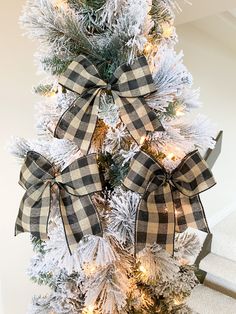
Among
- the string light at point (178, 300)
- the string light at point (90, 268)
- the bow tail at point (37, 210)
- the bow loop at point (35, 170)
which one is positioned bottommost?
the string light at point (178, 300)

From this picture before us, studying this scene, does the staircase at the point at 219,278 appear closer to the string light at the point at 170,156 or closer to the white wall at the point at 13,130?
the white wall at the point at 13,130

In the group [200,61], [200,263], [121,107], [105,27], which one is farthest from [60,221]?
[200,61]

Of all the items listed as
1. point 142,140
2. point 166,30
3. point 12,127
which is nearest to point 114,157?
point 142,140

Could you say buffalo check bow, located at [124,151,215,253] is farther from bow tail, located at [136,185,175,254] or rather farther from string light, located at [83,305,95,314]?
string light, located at [83,305,95,314]

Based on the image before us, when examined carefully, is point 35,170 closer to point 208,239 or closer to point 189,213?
point 189,213

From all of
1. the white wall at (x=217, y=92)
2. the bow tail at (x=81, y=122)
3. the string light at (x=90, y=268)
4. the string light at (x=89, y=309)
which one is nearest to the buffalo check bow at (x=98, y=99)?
the bow tail at (x=81, y=122)

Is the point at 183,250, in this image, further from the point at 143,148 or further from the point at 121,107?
the point at 121,107

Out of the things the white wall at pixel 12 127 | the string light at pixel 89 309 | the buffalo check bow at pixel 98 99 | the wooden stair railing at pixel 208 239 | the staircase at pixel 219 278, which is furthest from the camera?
the wooden stair railing at pixel 208 239

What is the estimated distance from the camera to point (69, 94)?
74 cm

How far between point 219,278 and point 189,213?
1.53m

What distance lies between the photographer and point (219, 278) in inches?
79.0

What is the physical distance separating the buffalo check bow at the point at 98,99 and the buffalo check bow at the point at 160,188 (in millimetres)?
72

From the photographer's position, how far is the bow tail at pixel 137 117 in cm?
65

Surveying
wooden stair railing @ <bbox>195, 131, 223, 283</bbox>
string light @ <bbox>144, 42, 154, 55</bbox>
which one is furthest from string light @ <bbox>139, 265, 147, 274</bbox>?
wooden stair railing @ <bbox>195, 131, 223, 283</bbox>
